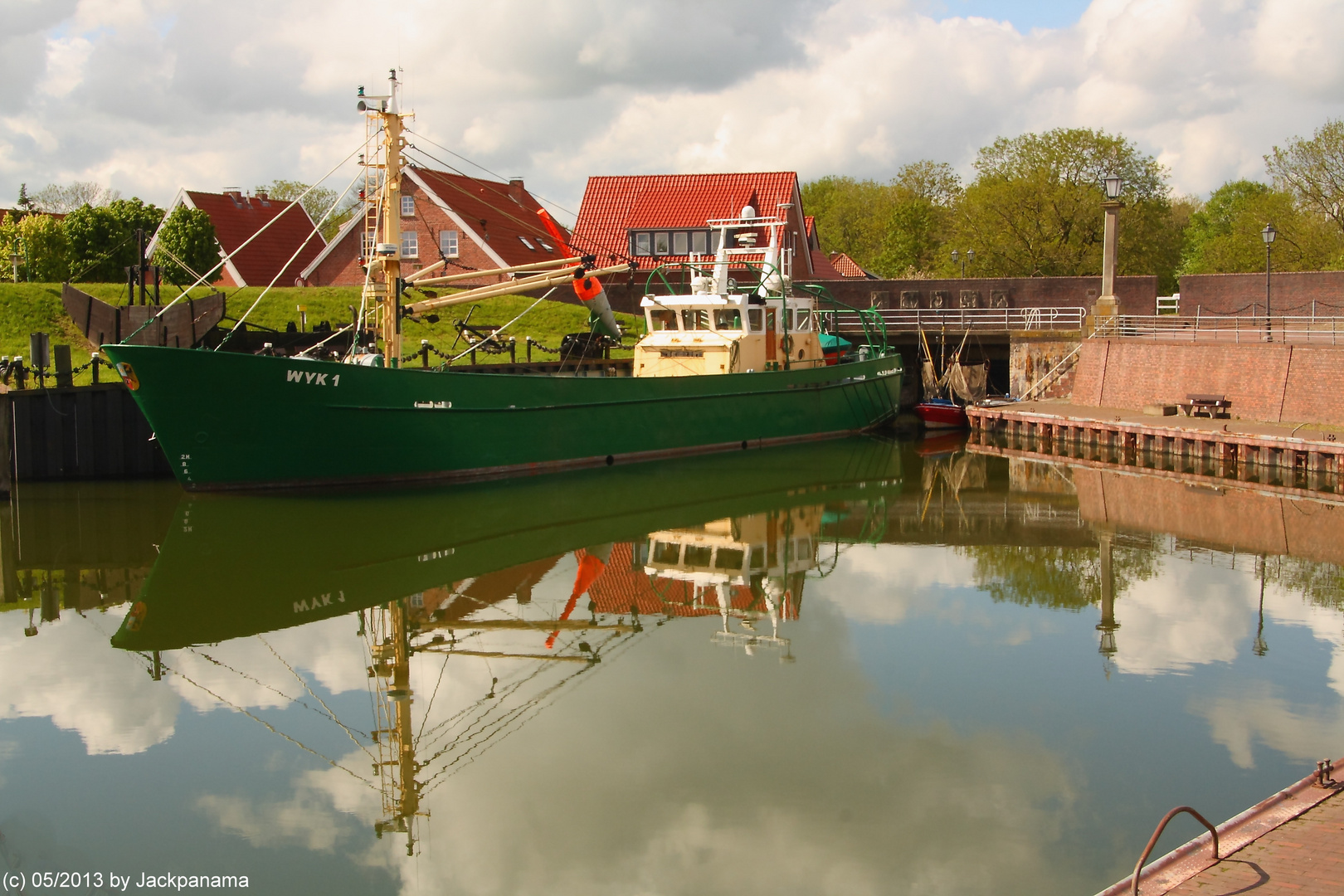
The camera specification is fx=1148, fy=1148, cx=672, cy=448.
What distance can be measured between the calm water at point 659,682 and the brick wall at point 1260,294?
15155 millimetres

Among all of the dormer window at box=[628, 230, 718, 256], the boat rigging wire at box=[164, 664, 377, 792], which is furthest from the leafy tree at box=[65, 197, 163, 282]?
the boat rigging wire at box=[164, 664, 377, 792]

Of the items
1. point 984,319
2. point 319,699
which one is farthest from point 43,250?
point 319,699

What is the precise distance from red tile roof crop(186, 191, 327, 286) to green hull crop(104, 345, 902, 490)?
19807 mm

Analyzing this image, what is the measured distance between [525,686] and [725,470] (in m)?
11.4

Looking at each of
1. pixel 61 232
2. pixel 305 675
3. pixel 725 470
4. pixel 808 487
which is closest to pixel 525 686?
pixel 305 675

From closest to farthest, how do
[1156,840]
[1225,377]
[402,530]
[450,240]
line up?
[1156,840], [402,530], [1225,377], [450,240]

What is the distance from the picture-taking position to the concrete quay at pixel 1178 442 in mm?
17953

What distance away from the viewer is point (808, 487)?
18172mm

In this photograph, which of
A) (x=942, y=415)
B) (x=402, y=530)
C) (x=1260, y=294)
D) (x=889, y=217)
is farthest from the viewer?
(x=889, y=217)

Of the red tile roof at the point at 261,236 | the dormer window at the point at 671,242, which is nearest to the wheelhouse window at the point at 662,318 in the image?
the dormer window at the point at 671,242

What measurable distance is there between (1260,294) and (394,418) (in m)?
23.6

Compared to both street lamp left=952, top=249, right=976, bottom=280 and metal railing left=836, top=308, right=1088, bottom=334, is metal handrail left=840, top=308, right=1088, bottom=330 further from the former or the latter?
street lamp left=952, top=249, right=976, bottom=280

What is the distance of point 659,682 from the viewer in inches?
339

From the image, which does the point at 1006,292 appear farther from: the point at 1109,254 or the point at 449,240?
the point at 449,240
